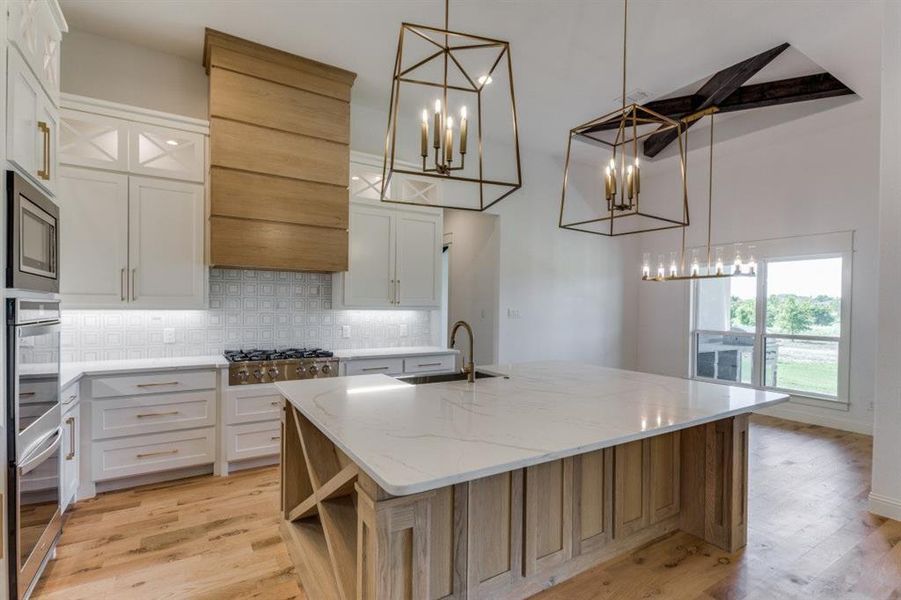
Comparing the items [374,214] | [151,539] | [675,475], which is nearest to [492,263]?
[374,214]

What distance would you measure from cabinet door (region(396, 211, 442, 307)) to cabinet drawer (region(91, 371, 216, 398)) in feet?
5.79

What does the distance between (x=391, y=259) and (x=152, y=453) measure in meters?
2.37

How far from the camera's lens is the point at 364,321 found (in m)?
4.37

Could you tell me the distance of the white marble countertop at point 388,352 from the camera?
383 cm

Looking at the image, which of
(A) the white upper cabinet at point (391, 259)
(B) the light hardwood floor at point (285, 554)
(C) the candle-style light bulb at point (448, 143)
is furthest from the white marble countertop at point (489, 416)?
(A) the white upper cabinet at point (391, 259)

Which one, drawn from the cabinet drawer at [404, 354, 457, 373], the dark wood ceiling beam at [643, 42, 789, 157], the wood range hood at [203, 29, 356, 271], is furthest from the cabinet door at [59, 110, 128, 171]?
the dark wood ceiling beam at [643, 42, 789, 157]

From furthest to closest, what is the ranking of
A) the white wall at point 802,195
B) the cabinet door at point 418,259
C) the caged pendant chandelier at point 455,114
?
→ the white wall at point 802,195 < the cabinet door at point 418,259 < the caged pendant chandelier at point 455,114

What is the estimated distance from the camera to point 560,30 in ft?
10.4

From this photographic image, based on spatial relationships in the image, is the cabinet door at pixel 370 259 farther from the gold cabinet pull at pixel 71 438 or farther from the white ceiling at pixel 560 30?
the gold cabinet pull at pixel 71 438

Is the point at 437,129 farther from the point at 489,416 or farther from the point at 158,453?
the point at 158,453

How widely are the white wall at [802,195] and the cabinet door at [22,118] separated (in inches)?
238

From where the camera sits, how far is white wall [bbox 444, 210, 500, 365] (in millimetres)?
5383

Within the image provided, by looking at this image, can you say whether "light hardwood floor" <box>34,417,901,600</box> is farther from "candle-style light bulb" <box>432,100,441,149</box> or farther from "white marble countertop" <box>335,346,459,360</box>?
"candle-style light bulb" <box>432,100,441,149</box>

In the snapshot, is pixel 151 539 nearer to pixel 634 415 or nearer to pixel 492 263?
pixel 634 415
